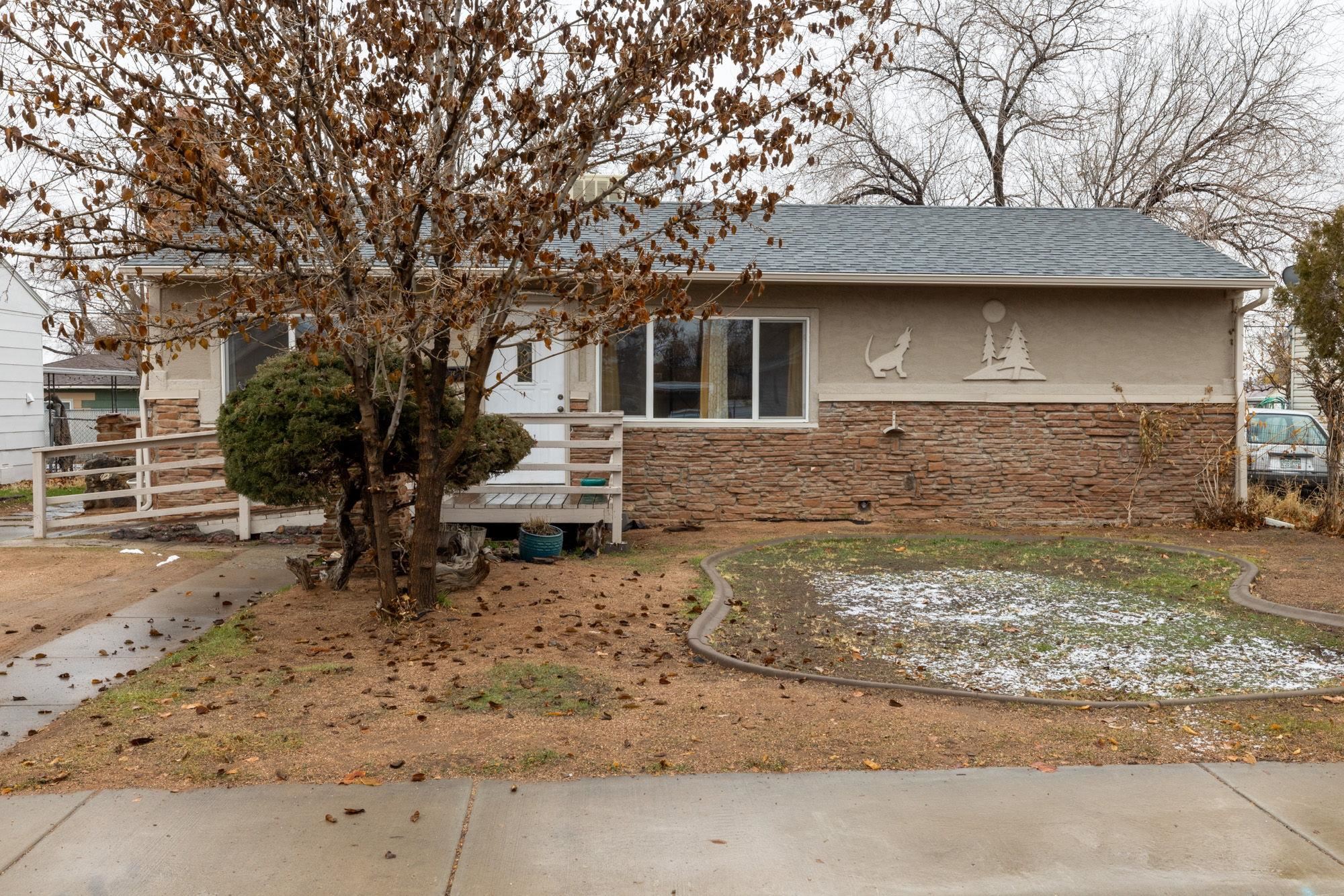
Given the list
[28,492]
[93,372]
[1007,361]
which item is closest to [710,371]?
[1007,361]

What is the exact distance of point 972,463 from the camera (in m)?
13.0

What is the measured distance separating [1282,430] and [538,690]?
44.2 ft

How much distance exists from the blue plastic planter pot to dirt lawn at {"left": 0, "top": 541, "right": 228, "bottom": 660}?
2.79 meters

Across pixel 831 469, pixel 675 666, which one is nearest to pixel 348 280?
pixel 675 666

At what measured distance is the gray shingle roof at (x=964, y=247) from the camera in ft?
41.0

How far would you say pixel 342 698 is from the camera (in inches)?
218

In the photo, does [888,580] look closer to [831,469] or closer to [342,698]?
[831,469]

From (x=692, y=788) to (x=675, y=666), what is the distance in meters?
1.90

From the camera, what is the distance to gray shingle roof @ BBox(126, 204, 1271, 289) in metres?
12.5

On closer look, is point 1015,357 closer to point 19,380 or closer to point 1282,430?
point 1282,430

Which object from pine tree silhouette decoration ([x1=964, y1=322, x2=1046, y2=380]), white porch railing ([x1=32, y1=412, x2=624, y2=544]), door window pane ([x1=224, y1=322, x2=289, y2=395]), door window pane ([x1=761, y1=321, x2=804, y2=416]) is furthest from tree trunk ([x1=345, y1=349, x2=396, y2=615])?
pine tree silhouette decoration ([x1=964, y1=322, x2=1046, y2=380])

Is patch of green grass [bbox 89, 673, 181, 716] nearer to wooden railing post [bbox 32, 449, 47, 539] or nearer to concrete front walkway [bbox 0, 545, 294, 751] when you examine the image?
concrete front walkway [bbox 0, 545, 294, 751]

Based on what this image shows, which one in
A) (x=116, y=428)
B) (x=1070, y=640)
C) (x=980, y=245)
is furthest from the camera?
(x=116, y=428)

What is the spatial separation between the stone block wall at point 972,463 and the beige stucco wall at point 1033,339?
202 mm
